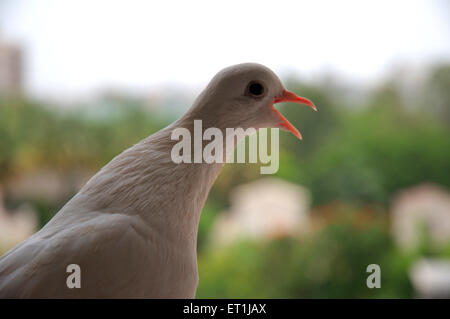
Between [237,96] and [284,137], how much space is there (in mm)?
1729

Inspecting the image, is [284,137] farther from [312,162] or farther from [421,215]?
[421,215]

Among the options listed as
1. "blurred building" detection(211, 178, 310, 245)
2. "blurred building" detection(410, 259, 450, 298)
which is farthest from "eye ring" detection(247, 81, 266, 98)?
"blurred building" detection(211, 178, 310, 245)

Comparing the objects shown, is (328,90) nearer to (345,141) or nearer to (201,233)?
(345,141)

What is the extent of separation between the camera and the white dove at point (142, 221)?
1.46 feet

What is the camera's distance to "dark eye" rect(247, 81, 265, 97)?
55 cm

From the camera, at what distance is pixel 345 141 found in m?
2.62

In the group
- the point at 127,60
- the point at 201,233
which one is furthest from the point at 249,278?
the point at 127,60

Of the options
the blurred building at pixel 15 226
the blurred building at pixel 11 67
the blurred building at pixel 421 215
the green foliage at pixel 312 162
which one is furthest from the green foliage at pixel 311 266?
the blurred building at pixel 11 67

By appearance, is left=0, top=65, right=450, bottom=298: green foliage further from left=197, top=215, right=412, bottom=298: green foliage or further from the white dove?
the white dove

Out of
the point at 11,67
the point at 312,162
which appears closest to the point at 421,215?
the point at 312,162

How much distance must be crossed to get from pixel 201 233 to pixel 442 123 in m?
1.65

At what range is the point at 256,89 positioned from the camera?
Answer: 553mm
